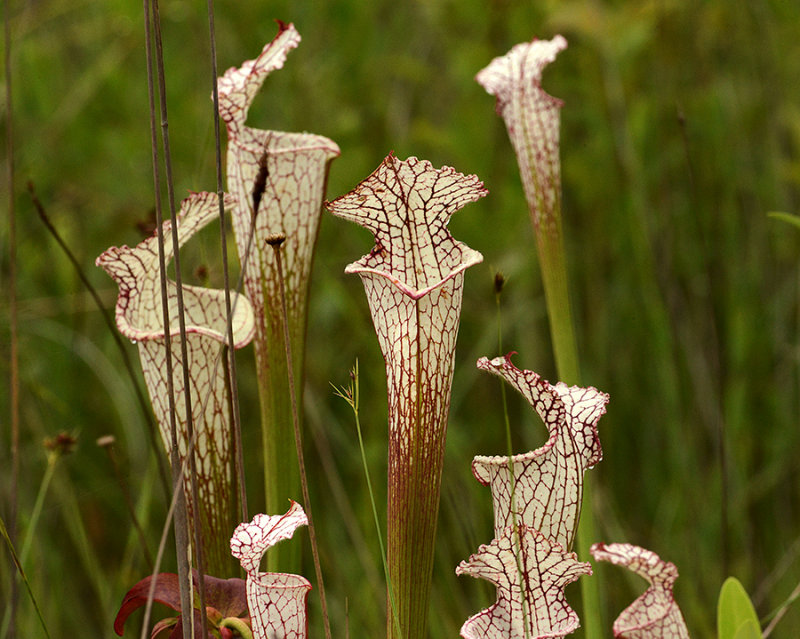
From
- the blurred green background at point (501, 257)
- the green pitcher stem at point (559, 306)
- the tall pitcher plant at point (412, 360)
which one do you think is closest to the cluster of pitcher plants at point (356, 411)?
the tall pitcher plant at point (412, 360)

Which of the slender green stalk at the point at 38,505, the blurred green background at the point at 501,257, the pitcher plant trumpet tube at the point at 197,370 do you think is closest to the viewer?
the pitcher plant trumpet tube at the point at 197,370

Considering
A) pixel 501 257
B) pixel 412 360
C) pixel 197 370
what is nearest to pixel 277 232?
pixel 197 370

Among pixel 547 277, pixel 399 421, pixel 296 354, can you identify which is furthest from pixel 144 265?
pixel 547 277

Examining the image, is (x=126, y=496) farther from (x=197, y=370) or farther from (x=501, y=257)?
(x=501, y=257)

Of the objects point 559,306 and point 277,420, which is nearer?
point 277,420

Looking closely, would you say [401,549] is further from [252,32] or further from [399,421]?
[252,32]

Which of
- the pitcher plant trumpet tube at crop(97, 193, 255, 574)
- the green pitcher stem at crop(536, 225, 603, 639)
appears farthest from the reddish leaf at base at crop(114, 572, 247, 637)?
the green pitcher stem at crop(536, 225, 603, 639)

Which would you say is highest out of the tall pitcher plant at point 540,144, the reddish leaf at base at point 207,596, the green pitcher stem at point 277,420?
the tall pitcher plant at point 540,144

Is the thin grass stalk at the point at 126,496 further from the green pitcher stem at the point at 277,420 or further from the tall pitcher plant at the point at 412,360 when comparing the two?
the tall pitcher plant at the point at 412,360
